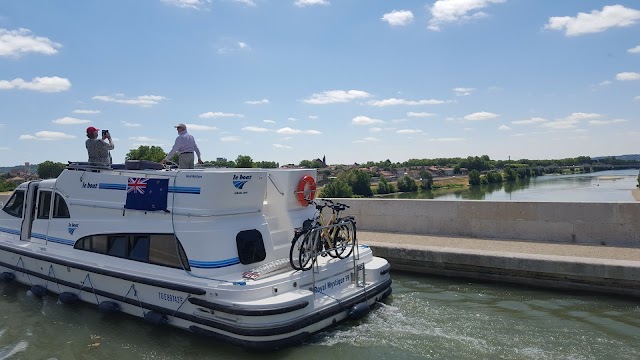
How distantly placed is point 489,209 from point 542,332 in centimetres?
491

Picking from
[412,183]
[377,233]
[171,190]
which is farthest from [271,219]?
[412,183]

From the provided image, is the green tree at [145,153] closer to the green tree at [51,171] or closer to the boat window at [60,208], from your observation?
the green tree at [51,171]

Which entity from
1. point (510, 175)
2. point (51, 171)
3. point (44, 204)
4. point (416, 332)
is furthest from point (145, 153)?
point (510, 175)

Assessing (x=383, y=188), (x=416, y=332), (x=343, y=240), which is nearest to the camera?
(x=416, y=332)

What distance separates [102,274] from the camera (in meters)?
7.50

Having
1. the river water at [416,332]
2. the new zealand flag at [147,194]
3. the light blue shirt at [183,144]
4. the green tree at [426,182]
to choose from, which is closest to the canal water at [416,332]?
the river water at [416,332]

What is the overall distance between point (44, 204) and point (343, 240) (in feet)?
19.1

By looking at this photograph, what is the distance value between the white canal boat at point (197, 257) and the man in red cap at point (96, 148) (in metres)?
0.40

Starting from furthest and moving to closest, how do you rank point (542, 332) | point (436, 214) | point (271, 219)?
point (436, 214) < point (271, 219) < point (542, 332)

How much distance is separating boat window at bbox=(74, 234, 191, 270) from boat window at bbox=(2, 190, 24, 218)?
2400 millimetres

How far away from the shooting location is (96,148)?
351 inches

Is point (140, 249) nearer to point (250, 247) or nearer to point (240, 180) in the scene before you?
point (250, 247)

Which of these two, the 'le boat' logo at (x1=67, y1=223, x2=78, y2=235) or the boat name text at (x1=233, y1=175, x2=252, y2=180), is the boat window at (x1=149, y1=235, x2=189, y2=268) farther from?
the 'le boat' logo at (x1=67, y1=223, x2=78, y2=235)

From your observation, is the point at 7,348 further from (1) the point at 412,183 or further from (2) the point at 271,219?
(1) the point at 412,183
